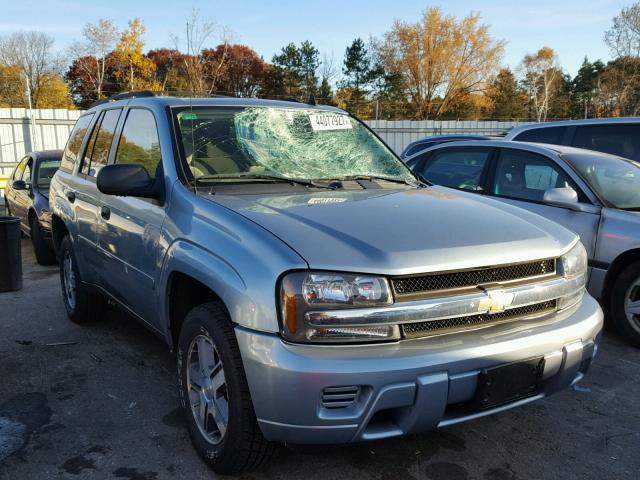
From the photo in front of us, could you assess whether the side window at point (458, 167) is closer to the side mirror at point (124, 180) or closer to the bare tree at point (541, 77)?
the side mirror at point (124, 180)

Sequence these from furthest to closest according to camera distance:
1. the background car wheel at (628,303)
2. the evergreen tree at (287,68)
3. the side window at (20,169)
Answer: the evergreen tree at (287,68), the side window at (20,169), the background car wheel at (628,303)

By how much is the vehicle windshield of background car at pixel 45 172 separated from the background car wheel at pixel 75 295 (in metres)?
3.40

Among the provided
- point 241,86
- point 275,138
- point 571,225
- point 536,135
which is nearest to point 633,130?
point 536,135

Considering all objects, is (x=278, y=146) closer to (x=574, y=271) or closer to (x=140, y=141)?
(x=140, y=141)

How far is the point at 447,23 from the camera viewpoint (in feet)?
183

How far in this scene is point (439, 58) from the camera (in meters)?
56.0

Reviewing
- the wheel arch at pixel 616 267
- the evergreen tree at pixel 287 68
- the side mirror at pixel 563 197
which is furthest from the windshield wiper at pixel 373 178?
the evergreen tree at pixel 287 68

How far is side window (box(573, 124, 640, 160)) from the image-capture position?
6.71 metres

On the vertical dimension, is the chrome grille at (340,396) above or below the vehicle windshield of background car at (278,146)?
below

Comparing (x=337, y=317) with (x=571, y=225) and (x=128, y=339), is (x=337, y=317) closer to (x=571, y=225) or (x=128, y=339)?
(x=128, y=339)

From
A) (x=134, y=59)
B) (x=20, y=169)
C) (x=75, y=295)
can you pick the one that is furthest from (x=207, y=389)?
(x=134, y=59)

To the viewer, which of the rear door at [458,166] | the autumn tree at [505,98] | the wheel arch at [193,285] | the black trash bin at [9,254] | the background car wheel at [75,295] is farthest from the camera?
the autumn tree at [505,98]

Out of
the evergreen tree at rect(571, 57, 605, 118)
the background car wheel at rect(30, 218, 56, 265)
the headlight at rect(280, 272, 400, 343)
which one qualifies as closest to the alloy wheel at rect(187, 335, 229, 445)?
the headlight at rect(280, 272, 400, 343)

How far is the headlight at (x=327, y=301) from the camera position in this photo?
2174 millimetres
